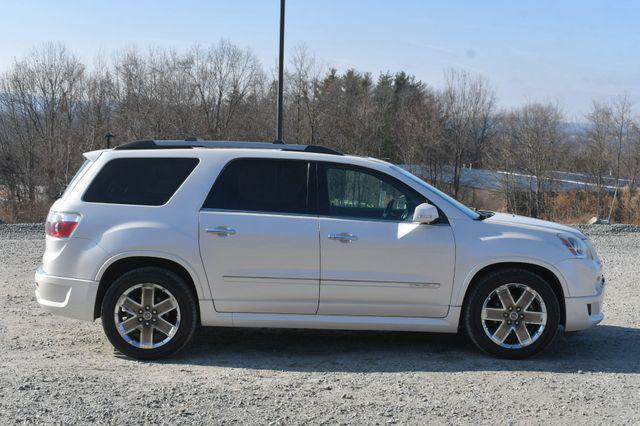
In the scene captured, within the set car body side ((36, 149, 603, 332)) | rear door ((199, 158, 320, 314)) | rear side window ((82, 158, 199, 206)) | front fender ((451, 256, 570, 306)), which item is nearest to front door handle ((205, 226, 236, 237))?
rear door ((199, 158, 320, 314))

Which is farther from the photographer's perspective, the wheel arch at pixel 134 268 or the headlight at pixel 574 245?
the headlight at pixel 574 245

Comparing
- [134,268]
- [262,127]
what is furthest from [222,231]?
[262,127]

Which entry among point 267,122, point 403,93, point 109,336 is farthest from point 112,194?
point 403,93

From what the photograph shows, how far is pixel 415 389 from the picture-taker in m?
5.11

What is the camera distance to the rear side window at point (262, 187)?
598 cm

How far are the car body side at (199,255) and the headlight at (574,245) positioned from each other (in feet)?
0.21

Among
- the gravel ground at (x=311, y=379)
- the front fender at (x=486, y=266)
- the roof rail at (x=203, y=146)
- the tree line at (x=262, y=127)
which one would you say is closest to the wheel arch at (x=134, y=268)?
the gravel ground at (x=311, y=379)

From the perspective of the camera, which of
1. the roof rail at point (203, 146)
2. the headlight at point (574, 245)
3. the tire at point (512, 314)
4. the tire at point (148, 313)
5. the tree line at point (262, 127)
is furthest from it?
the tree line at point (262, 127)

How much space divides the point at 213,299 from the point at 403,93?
45367mm

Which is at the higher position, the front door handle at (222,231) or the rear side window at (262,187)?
the rear side window at (262,187)

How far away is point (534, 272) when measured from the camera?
605 cm

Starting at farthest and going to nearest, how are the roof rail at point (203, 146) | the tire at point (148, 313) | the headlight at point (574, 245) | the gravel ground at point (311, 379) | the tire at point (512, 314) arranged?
the roof rail at point (203, 146)
the headlight at point (574, 245)
the tire at point (512, 314)
the tire at point (148, 313)
the gravel ground at point (311, 379)

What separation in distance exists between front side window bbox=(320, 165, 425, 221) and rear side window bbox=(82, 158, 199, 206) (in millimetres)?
1220

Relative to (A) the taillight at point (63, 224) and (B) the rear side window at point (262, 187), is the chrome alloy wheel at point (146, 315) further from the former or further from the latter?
(B) the rear side window at point (262, 187)
